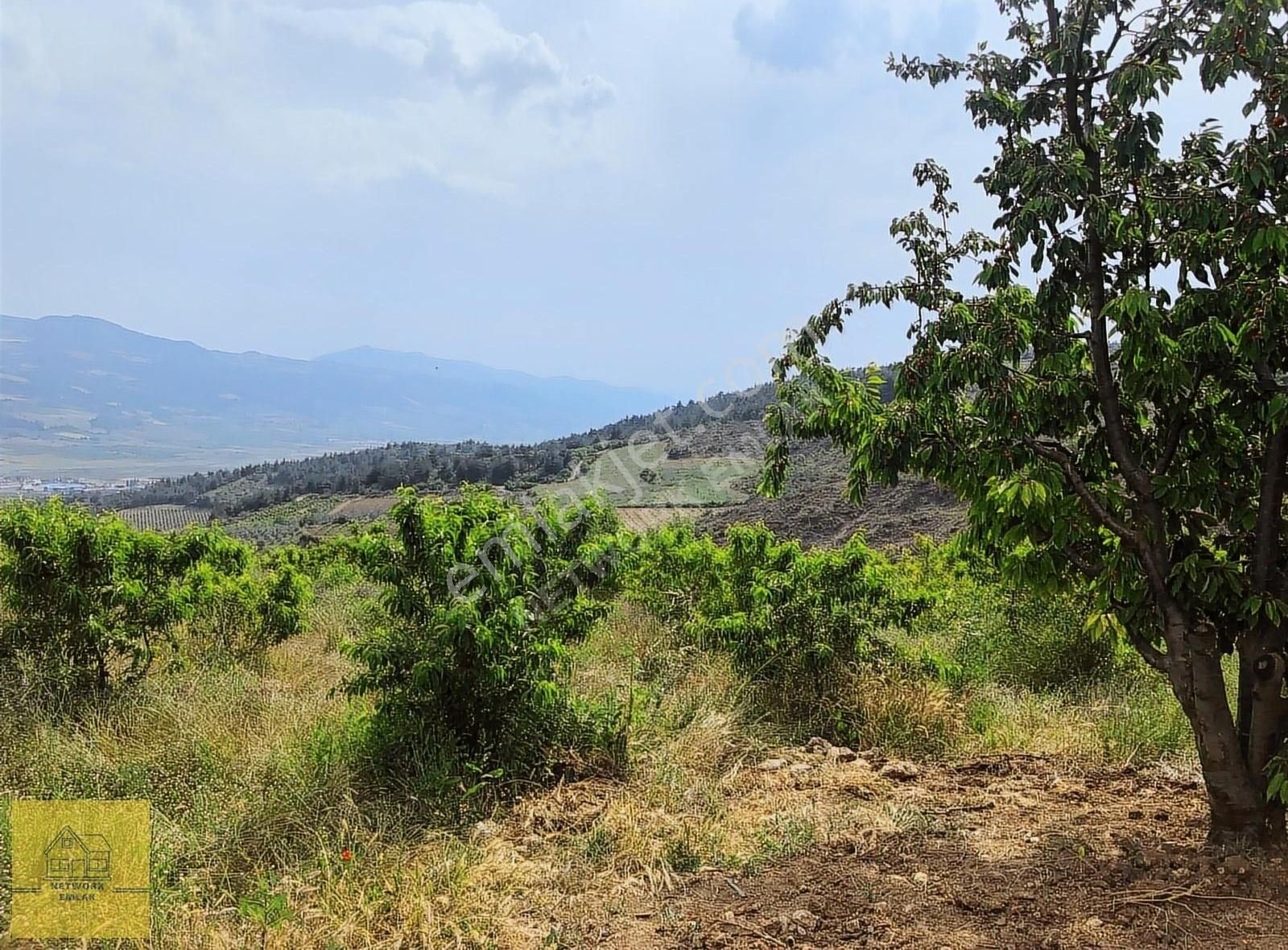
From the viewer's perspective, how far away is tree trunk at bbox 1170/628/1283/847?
2936 mm

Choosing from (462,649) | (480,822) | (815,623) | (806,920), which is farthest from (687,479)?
(806,920)

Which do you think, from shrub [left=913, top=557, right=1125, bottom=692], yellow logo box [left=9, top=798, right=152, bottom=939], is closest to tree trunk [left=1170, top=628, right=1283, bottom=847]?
shrub [left=913, top=557, right=1125, bottom=692]

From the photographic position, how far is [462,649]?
4152 mm

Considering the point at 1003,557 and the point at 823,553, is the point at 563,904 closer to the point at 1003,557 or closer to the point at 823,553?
the point at 1003,557

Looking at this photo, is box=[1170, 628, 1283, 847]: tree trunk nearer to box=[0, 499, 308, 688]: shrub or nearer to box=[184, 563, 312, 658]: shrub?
box=[0, 499, 308, 688]: shrub

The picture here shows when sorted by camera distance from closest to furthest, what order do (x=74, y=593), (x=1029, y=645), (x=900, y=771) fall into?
(x=900, y=771) < (x=74, y=593) < (x=1029, y=645)

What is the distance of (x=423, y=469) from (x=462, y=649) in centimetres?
3810

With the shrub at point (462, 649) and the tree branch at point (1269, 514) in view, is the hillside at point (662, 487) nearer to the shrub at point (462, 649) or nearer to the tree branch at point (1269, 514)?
the shrub at point (462, 649)

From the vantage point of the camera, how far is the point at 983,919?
2.73 m

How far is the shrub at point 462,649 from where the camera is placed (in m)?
4.18

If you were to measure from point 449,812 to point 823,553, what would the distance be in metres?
3.22

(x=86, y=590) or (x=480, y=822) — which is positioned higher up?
(x=86, y=590)

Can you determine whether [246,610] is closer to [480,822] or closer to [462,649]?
[462,649]

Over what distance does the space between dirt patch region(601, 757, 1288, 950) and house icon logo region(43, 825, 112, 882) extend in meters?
2.27
